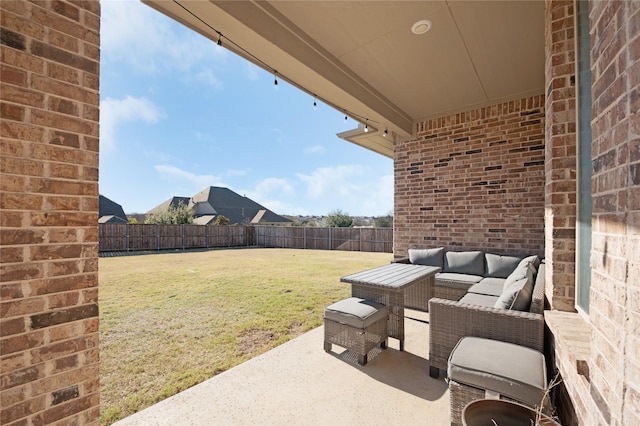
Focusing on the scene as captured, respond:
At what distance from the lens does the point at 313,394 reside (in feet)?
7.34

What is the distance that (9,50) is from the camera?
3.84 feet

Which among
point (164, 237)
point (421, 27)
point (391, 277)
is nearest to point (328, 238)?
point (164, 237)

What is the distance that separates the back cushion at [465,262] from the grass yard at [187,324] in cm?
192

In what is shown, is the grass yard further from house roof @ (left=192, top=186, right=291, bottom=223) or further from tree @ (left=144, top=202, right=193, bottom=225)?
house roof @ (left=192, top=186, right=291, bottom=223)

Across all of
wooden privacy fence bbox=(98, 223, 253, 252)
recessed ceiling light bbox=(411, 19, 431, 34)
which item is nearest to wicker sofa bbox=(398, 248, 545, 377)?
recessed ceiling light bbox=(411, 19, 431, 34)

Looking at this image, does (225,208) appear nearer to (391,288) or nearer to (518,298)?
(391,288)

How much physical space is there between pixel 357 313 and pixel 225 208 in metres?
27.5

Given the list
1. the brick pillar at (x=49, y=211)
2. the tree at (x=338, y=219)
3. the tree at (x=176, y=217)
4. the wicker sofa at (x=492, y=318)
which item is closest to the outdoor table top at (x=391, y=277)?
the wicker sofa at (x=492, y=318)

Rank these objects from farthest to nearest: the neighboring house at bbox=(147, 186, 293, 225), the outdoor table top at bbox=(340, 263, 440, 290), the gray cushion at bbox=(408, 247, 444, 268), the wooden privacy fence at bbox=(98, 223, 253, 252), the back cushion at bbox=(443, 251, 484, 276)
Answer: the neighboring house at bbox=(147, 186, 293, 225), the wooden privacy fence at bbox=(98, 223, 253, 252), the gray cushion at bbox=(408, 247, 444, 268), the back cushion at bbox=(443, 251, 484, 276), the outdoor table top at bbox=(340, 263, 440, 290)

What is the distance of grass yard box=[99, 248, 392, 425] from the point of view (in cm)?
244

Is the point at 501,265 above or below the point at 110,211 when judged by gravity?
below

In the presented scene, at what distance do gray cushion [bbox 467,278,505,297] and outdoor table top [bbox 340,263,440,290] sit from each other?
0.58 m

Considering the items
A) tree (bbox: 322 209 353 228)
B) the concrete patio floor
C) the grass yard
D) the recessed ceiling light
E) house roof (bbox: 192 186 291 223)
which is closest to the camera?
the concrete patio floor

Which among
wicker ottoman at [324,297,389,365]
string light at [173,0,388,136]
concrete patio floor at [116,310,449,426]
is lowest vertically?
concrete patio floor at [116,310,449,426]
